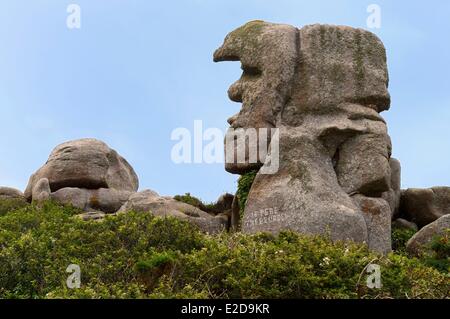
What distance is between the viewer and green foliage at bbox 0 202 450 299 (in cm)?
1719

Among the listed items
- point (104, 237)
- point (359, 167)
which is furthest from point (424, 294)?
point (359, 167)

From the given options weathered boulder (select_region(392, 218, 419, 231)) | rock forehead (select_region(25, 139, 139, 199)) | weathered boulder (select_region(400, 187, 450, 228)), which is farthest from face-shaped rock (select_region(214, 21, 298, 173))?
rock forehead (select_region(25, 139, 139, 199))

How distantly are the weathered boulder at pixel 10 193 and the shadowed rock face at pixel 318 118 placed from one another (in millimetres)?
10344

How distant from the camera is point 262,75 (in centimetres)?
2883

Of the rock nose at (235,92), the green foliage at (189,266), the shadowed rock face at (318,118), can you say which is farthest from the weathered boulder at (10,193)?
the green foliage at (189,266)

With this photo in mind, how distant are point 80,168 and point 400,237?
11793mm

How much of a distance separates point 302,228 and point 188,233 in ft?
18.0

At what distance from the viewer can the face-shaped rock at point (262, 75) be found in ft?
93.3

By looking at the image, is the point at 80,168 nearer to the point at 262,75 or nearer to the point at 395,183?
the point at 262,75

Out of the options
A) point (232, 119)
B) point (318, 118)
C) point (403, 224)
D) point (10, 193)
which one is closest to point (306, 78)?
point (318, 118)

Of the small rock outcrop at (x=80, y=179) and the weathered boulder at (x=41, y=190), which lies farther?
the small rock outcrop at (x=80, y=179)

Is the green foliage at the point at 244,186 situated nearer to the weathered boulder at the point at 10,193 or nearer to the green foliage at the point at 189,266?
the green foliage at the point at 189,266
